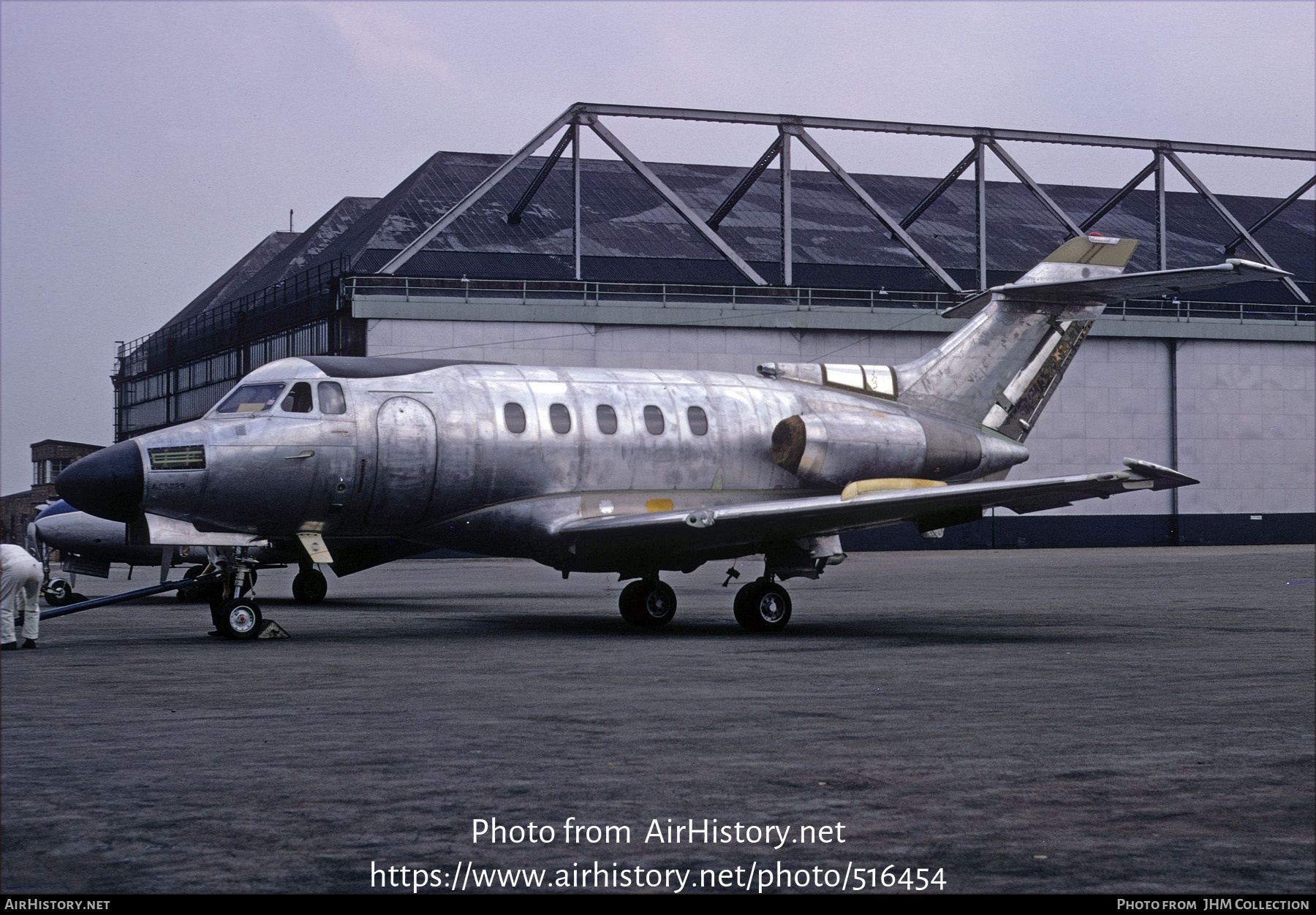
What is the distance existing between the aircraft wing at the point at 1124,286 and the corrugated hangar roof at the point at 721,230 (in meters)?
37.7

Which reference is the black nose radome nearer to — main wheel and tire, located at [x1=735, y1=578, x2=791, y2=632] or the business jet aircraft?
the business jet aircraft

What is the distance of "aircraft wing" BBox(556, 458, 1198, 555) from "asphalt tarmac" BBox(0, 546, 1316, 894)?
1.39m

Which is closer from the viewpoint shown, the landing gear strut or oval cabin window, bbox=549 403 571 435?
the landing gear strut

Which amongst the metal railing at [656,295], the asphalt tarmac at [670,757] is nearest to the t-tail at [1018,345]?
the asphalt tarmac at [670,757]

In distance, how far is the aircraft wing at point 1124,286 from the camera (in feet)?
65.6

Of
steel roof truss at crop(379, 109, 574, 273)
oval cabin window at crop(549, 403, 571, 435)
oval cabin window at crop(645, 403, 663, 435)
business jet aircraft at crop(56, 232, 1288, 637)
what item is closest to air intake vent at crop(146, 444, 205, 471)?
business jet aircraft at crop(56, 232, 1288, 637)

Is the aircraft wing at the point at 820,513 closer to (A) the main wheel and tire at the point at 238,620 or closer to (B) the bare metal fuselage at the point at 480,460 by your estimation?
(B) the bare metal fuselage at the point at 480,460

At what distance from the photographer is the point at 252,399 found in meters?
19.1

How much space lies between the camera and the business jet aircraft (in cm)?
1823

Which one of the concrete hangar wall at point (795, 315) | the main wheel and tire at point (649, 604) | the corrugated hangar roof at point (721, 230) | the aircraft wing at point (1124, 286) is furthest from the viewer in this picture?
the corrugated hangar roof at point (721, 230)

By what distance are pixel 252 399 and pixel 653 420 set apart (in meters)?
5.61

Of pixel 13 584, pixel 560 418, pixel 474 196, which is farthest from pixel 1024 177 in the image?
A: pixel 13 584

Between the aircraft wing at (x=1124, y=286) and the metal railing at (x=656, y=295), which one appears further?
the metal railing at (x=656, y=295)

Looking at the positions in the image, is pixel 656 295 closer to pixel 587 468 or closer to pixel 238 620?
pixel 587 468
